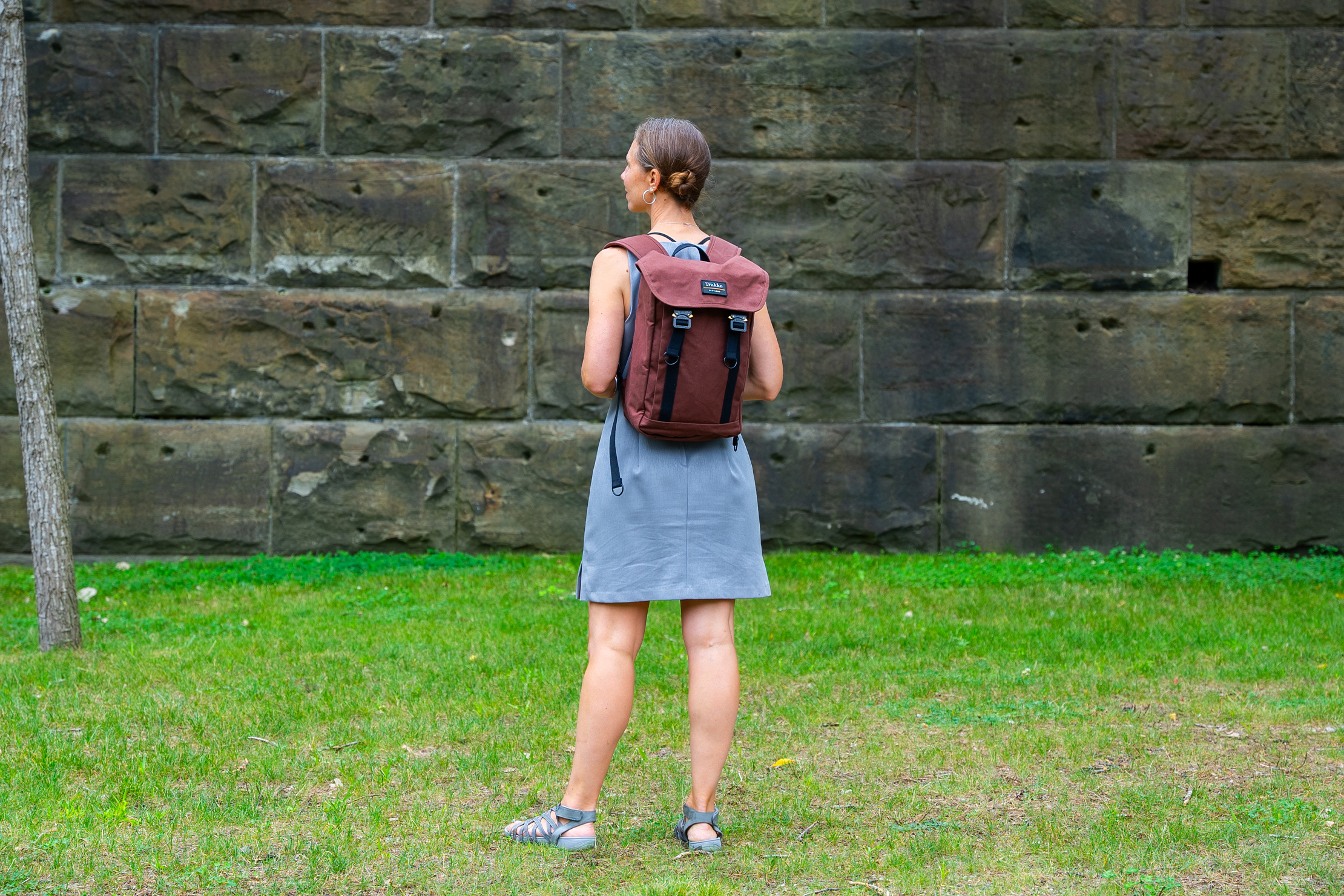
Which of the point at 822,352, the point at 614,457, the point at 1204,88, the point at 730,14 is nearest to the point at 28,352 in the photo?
the point at 614,457

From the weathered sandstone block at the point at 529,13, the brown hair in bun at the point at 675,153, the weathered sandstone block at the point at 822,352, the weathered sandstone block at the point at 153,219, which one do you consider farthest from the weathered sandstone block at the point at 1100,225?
the brown hair in bun at the point at 675,153

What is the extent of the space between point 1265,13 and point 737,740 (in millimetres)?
6584

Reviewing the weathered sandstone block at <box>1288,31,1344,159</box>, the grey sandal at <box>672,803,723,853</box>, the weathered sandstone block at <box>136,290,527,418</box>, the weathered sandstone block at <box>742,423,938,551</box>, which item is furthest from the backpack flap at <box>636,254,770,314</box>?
the weathered sandstone block at <box>1288,31,1344,159</box>

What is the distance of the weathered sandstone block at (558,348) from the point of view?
8.34m

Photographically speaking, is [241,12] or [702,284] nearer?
[702,284]

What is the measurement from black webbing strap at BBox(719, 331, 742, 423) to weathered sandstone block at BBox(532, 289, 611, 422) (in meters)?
4.97

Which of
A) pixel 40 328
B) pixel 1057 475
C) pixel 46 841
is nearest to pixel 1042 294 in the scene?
pixel 1057 475

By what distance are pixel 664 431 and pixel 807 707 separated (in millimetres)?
2036

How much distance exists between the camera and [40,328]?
19.4ft

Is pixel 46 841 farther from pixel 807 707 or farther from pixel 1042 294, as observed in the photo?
pixel 1042 294

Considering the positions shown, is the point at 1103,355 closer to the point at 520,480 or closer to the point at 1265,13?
the point at 1265,13

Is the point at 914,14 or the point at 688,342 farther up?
the point at 914,14

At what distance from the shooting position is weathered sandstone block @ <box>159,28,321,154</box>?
8297 mm

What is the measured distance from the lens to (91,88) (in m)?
8.32
